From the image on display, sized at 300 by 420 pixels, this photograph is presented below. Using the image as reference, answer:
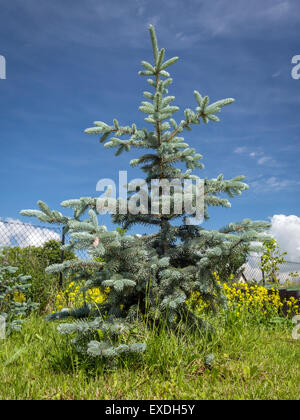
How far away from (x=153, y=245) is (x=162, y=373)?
1513 millimetres

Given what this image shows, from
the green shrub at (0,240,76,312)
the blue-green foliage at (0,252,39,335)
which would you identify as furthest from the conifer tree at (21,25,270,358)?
the green shrub at (0,240,76,312)


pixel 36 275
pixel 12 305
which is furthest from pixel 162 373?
pixel 36 275

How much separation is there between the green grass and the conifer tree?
0.71ft

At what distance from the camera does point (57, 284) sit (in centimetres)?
826

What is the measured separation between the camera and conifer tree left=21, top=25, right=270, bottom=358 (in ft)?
11.2

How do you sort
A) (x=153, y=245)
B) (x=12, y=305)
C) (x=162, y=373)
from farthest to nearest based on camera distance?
(x=12, y=305), (x=153, y=245), (x=162, y=373)

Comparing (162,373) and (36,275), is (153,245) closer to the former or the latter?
(162,373)

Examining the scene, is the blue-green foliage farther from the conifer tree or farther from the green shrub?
the conifer tree

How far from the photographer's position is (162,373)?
333 centimetres

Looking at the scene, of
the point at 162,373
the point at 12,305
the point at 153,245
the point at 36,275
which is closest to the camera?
the point at 162,373

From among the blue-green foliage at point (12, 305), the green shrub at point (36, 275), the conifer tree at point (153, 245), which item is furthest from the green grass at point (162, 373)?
the green shrub at point (36, 275)
